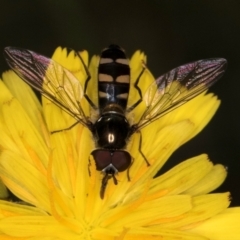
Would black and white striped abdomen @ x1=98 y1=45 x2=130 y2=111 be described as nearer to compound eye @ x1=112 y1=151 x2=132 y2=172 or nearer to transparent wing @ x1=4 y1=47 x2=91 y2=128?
transparent wing @ x1=4 y1=47 x2=91 y2=128

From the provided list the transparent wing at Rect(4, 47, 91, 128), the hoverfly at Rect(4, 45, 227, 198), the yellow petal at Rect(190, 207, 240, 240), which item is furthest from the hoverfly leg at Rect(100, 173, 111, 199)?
the yellow petal at Rect(190, 207, 240, 240)

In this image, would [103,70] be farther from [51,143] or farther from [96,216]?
[96,216]

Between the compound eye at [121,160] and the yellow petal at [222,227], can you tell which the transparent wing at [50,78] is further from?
the yellow petal at [222,227]

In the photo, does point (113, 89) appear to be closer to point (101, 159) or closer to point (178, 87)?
point (178, 87)

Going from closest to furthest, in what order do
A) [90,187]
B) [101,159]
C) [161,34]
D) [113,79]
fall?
1. [101,159]
2. [90,187]
3. [113,79]
4. [161,34]

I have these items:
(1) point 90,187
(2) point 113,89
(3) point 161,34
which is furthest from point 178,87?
(3) point 161,34

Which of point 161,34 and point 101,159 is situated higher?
point 161,34
